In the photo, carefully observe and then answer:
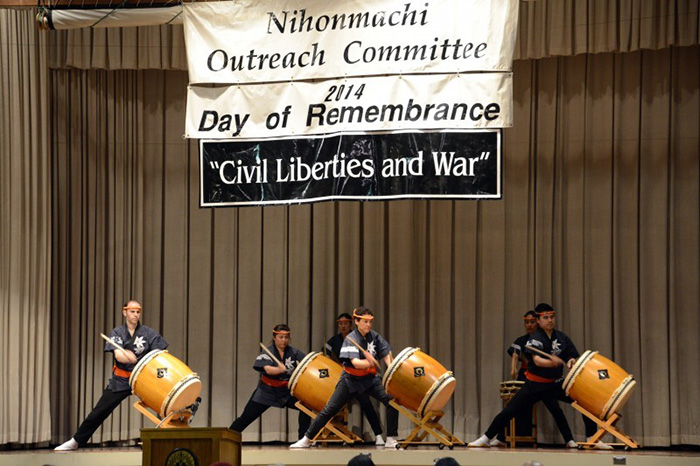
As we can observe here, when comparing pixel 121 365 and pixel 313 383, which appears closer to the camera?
pixel 121 365

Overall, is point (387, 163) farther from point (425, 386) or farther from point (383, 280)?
point (383, 280)

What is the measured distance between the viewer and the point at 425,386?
391 inches

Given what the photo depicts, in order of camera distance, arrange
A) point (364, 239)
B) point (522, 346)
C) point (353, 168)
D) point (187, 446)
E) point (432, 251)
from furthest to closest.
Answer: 1. point (364, 239)
2. point (432, 251)
3. point (522, 346)
4. point (353, 168)
5. point (187, 446)

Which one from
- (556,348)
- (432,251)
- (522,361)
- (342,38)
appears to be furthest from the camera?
(432,251)

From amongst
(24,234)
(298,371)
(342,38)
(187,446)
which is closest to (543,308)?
(298,371)

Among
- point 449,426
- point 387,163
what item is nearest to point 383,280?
point 449,426

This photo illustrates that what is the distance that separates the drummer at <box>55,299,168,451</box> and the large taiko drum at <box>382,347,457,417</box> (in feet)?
7.37

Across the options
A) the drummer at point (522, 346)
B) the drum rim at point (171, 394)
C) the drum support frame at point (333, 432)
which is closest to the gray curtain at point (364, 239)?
the drummer at point (522, 346)

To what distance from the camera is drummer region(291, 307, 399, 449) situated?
10086mm

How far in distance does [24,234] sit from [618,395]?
5895 mm

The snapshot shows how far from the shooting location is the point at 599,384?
9828 millimetres

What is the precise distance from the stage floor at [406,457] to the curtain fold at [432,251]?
124 cm

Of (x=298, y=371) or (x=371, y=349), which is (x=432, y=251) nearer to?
(x=371, y=349)

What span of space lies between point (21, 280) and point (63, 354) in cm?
113
